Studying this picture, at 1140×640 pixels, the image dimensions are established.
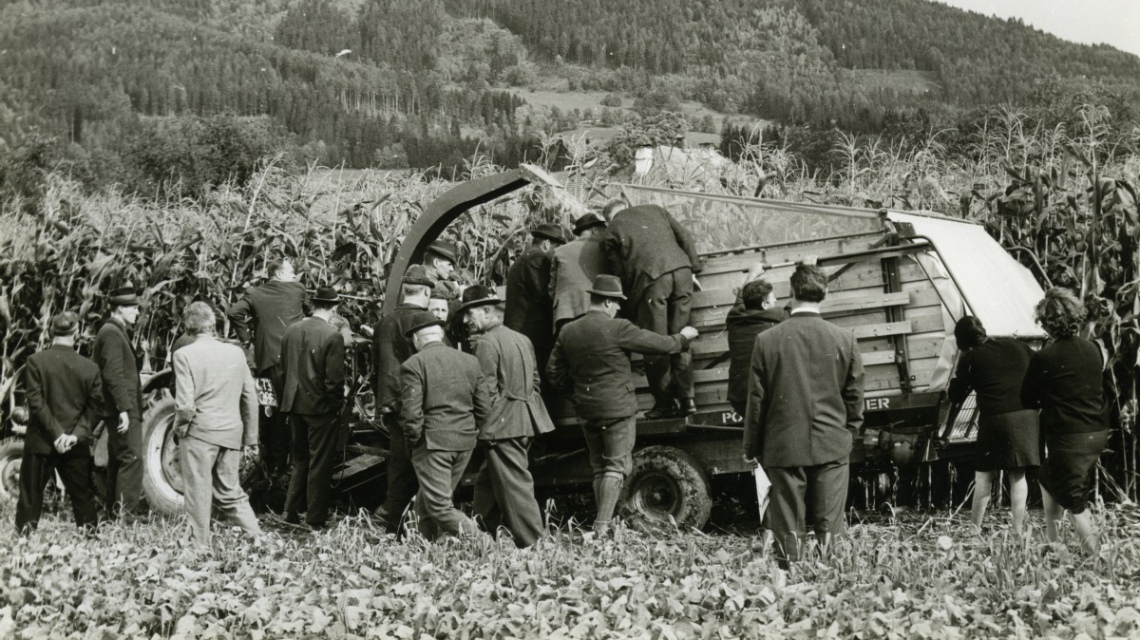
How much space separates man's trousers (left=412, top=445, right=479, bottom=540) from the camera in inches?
266

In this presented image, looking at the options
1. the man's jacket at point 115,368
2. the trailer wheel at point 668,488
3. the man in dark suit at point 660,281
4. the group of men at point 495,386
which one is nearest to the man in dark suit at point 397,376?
the group of men at point 495,386

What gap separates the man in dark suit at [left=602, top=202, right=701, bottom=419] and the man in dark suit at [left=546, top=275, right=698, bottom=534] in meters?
0.24

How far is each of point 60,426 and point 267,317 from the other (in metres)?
1.79

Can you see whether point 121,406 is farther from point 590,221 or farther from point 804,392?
point 804,392

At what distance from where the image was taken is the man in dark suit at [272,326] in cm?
873

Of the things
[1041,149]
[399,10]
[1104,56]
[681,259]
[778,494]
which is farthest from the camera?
[399,10]

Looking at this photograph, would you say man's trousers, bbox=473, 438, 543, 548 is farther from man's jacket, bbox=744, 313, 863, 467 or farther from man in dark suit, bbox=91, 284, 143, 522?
man in dark suit, bbox=91, 284, 143, 522

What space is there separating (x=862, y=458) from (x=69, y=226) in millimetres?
8074

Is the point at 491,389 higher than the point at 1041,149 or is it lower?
lower

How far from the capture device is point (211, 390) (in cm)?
715

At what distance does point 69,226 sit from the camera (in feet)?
35.2

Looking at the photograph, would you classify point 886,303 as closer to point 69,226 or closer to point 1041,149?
point 1041,149

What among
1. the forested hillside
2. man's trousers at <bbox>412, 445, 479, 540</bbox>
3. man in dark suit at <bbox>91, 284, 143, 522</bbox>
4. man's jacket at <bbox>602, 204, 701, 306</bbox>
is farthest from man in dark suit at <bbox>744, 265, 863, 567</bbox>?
the forested hillside

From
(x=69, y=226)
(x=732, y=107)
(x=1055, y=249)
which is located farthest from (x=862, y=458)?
(x=732, y=107)
